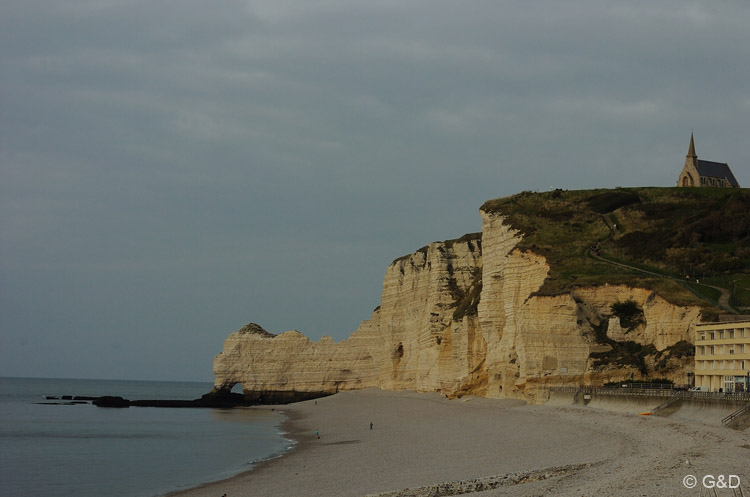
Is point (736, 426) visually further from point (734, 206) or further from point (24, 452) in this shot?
point (734, 206)

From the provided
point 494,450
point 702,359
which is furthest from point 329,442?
point 702,359

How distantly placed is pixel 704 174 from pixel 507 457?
6919 cm

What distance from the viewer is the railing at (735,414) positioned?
1022 inches

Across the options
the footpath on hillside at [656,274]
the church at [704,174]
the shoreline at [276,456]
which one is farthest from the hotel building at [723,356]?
the church at [704,174]

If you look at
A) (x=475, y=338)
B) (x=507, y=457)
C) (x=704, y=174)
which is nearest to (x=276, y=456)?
(x=507, y=457)

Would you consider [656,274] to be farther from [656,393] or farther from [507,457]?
[507,457]

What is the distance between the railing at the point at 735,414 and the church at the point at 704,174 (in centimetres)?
6453

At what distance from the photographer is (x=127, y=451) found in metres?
43.1

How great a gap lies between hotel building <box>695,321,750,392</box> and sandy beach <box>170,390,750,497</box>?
518 cm

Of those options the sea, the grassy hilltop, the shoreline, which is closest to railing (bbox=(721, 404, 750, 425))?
the grassy hilltop

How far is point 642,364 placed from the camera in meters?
41.0

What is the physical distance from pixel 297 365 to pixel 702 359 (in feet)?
206

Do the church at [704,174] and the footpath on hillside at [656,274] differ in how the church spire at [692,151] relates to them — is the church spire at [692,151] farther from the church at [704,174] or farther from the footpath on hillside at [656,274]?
the footpath on hillside at [656,274]

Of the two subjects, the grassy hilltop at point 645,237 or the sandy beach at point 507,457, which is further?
the grassy hilltop at point 645,237
